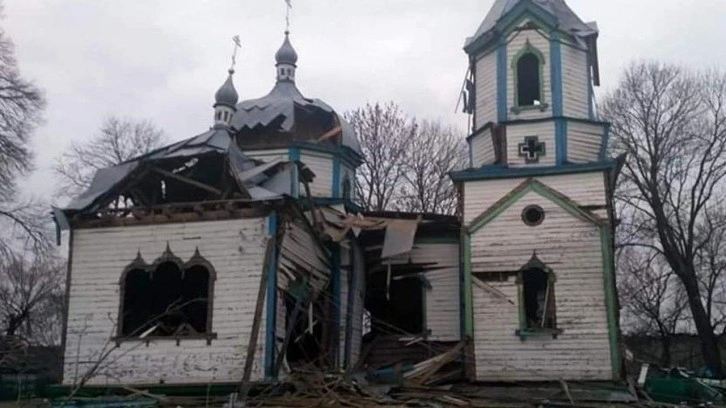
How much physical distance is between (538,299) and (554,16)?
7.36 meters

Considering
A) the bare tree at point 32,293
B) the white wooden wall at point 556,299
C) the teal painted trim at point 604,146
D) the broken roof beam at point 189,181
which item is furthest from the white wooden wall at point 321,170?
the bare tree at point 32,293

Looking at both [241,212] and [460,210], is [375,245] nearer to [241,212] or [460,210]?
[460,210]

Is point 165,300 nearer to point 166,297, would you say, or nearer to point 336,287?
point 166,297

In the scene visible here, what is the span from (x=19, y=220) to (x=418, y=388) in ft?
47.5

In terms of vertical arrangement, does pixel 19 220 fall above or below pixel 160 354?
above

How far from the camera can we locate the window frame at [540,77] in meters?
21.1

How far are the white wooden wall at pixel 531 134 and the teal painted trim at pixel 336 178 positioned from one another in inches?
246

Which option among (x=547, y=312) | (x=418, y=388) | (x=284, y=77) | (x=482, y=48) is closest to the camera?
(x=418, y=388)

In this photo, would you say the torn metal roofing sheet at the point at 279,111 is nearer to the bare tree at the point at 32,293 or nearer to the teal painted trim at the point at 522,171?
the teal painted trim at the point at 522,171

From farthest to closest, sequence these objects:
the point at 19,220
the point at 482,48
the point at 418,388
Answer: the point at 19,220
the point at 482,48
the point at 418,388

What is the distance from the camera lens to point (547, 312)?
64.3 ft

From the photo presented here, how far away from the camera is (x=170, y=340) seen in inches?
682

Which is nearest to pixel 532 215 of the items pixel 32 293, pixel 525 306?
pixel 525 306

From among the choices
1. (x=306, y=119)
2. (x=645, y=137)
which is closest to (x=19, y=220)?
(x=306, y=119)
